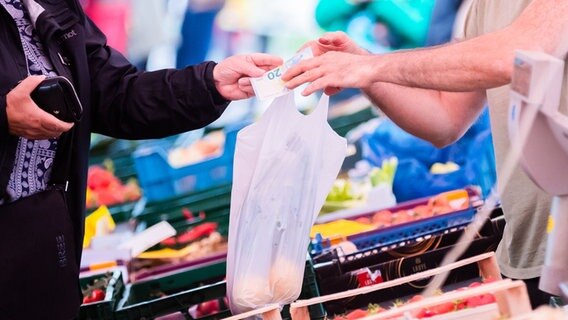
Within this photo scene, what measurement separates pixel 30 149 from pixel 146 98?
0.41m

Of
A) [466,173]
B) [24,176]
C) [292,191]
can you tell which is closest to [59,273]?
[24,176]

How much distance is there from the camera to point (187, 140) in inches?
187

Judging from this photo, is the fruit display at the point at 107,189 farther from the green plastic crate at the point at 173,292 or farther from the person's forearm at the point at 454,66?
the person's forearm at the point at 454,66

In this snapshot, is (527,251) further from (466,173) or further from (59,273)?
(466,173)

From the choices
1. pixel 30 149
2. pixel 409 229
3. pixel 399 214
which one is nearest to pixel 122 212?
pixel 399 214

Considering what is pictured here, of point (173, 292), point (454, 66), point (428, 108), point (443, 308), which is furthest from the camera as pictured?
point (173, 292)

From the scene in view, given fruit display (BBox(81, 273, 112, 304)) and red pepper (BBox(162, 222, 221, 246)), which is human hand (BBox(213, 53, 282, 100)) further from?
red pepper (BBox(162, 222, 221, 246))

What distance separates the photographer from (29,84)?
1977 millimetres

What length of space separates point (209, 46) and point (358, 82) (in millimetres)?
2687

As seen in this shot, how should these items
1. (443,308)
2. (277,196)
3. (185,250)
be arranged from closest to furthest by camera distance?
(443,308) < (277,196) < (185,250)

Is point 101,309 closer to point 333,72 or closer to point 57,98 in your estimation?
point 57,98

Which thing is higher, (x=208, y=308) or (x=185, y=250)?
(x=208, y=308)

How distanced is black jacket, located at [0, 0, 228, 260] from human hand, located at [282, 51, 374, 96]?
0.35 meters

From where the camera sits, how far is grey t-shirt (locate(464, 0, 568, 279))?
7.56 ft
